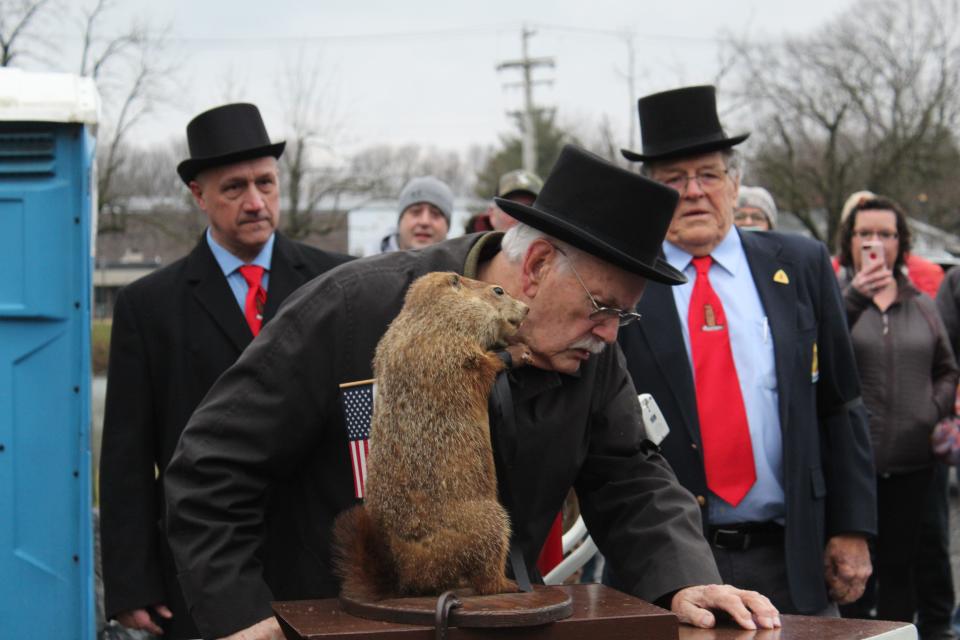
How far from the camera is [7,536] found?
4.22m

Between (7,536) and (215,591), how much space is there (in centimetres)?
209

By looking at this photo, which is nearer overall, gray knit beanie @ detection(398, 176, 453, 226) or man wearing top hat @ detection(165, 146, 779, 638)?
man wearing top hat @ detection(165, 146, 779, 638)

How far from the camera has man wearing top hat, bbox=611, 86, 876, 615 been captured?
380cm

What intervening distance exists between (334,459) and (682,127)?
1.98 metres

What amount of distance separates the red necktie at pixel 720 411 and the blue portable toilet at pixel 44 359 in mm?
2234

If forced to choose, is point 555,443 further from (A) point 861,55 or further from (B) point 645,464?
(A) point 861,55

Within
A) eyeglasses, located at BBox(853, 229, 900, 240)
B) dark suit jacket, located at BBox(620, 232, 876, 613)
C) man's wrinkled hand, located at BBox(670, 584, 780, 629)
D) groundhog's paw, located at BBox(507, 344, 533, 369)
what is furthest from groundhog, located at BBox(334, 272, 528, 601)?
eyeglasses, located at BBox(853, 229, 900, 240)

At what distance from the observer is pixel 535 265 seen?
2.71 metres

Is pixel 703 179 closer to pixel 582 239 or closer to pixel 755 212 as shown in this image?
pixel 582 239

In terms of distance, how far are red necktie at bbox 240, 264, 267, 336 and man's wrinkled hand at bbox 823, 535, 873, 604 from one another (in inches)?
86.6

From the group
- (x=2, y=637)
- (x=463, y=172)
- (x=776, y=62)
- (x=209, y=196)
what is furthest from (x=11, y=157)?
(x=463, y=172)

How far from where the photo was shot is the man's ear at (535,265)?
269cm

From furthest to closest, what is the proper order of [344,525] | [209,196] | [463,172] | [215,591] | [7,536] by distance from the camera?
[463,172]
[209,196]
[7,536]
[215,591]
[344,525]

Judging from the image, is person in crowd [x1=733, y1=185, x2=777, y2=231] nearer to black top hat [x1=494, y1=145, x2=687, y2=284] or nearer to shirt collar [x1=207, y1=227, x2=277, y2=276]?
shirt collar [x1=207, y1=227, x2=277, y2=276]
